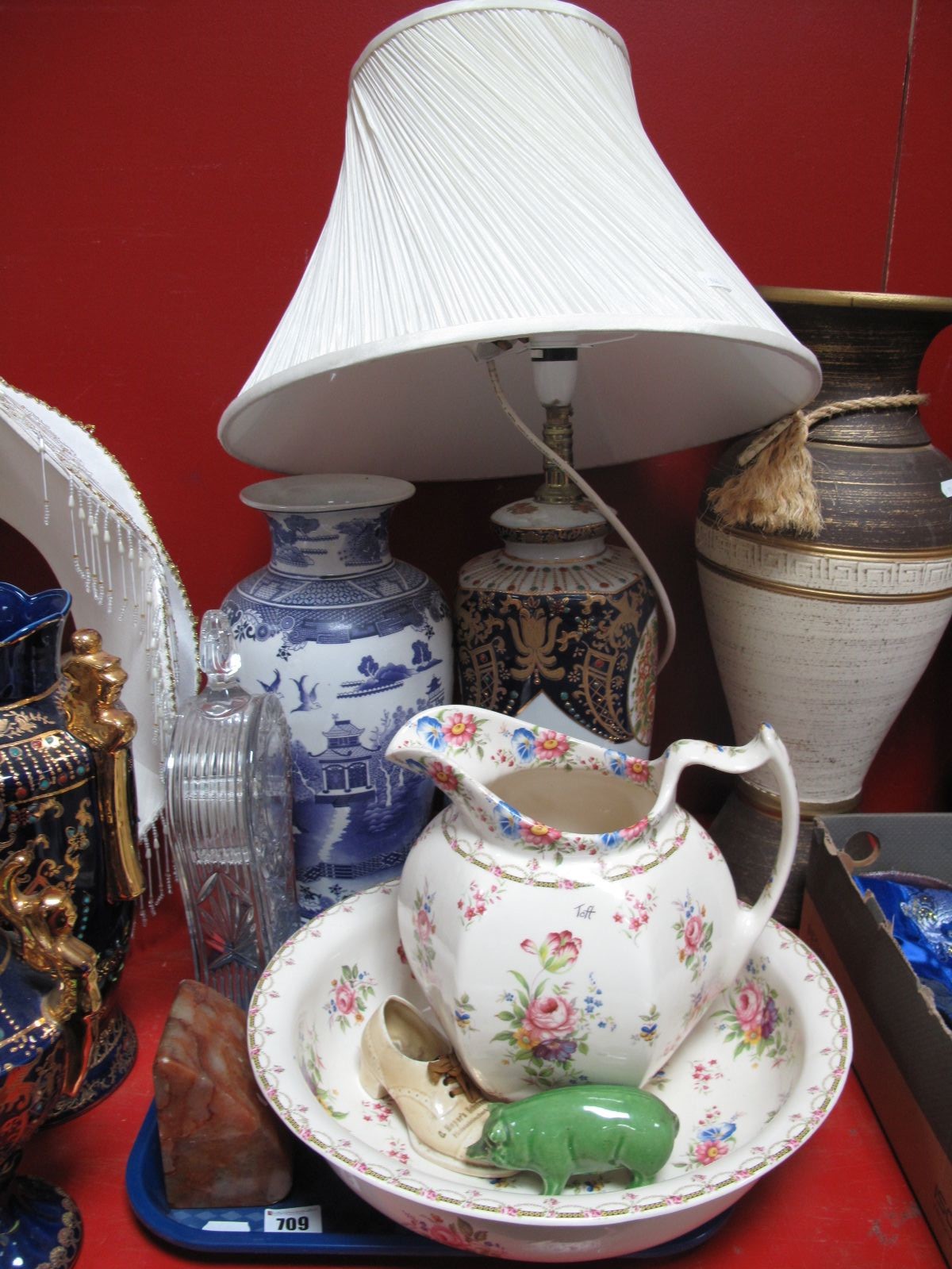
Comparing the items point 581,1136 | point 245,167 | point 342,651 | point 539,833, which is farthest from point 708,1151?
point 245,167

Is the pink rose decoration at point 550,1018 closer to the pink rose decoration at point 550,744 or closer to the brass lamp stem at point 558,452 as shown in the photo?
the pink rose decoration at point 550,744

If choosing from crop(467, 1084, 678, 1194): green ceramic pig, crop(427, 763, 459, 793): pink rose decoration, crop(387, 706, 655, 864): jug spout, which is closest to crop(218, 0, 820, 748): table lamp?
crop(387, 706, 655, 864): jug spout

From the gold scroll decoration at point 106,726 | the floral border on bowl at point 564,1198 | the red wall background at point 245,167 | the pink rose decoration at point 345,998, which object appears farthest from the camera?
the red wall background at point 245,167

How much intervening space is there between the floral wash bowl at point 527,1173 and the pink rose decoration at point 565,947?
4 cm

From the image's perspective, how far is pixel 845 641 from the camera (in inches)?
33.1

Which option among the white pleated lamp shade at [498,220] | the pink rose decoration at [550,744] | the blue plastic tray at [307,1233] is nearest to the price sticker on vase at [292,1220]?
the blue plastic tray at [307,1233]

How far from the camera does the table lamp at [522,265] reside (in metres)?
0.56

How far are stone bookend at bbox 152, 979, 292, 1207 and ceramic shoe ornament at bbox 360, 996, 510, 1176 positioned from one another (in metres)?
0.08

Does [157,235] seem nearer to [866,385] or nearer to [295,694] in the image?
[295,694]

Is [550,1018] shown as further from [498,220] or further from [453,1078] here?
[498,220]

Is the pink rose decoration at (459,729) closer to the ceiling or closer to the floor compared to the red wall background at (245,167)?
closer to the floor

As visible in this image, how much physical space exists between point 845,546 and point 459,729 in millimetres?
382

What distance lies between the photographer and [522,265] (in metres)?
0.56

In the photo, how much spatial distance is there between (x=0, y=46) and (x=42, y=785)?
70 cm
